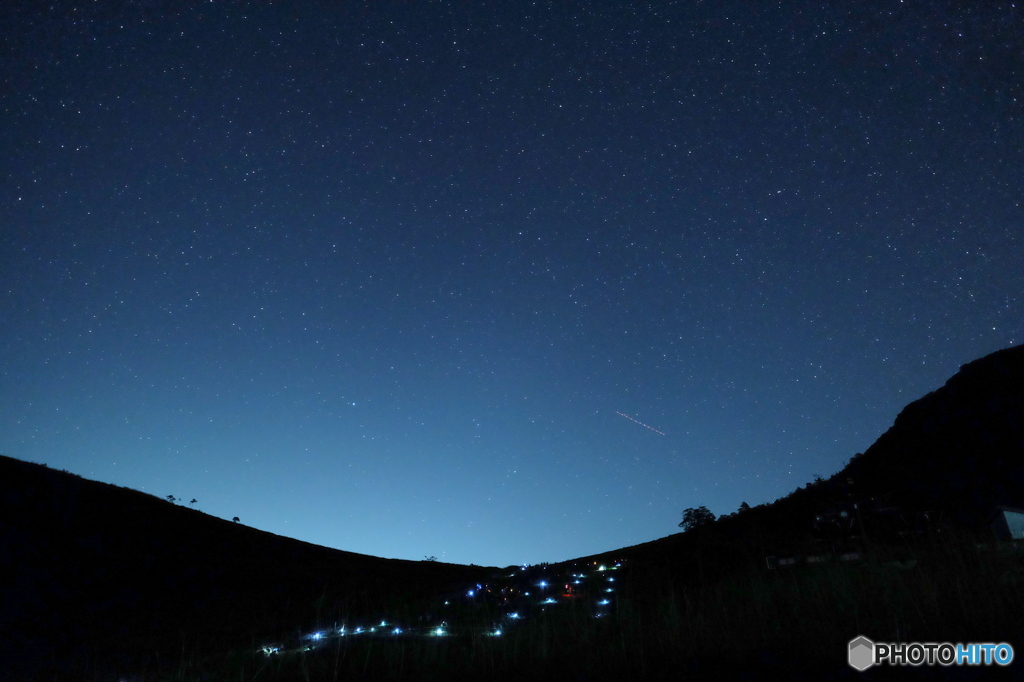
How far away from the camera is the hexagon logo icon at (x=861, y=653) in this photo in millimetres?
3350

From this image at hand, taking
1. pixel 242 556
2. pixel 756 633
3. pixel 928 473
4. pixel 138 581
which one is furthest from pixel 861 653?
pixel 928 473

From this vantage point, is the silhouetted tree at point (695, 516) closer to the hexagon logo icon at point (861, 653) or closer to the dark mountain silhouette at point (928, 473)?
the dark mountain silhouette at point (928, 473)

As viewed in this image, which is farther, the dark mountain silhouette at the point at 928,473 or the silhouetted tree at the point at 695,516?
the silhouetted tree at the point at 695,516

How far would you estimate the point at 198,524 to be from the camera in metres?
22.0

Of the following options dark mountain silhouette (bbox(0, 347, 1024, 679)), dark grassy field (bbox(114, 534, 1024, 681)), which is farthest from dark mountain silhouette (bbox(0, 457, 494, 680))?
dark grassy field (bbox(114, 534, 1024, 681))

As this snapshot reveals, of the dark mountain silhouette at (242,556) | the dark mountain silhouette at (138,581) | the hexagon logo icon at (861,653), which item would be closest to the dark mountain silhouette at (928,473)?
the dark mountain silhouette at (242,556)

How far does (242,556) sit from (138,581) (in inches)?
192

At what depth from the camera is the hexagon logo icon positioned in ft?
11.0

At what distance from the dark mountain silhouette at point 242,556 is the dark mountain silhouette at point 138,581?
0.06m

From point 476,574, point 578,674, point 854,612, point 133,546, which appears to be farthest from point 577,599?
point 476,574

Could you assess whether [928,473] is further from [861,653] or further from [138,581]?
[138,581]

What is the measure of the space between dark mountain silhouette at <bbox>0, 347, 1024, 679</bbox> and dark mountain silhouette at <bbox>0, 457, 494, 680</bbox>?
0.06 meters

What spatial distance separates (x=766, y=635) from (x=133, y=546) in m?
20.1

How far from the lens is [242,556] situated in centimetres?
2073
